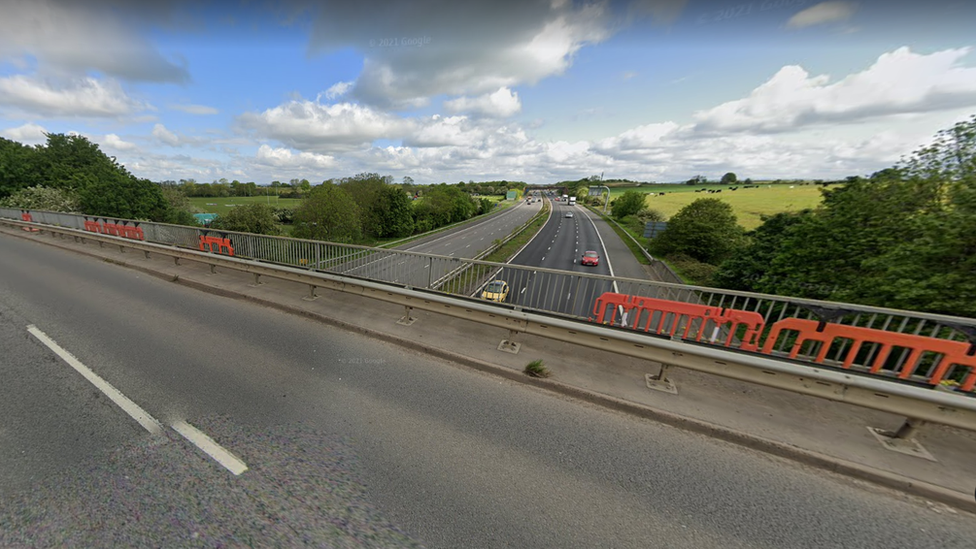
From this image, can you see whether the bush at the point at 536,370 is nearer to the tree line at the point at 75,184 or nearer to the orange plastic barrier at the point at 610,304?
the orange plastic barrier at the point at 610,304

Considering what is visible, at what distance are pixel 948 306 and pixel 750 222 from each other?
35752 millimetres

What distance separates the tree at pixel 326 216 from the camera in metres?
32.2

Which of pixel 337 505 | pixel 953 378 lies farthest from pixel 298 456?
pixel 953 378

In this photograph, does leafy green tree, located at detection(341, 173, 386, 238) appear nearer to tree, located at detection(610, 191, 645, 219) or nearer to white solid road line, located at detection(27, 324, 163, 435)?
white solid road line, located at detection(27, 324, 163, 435)

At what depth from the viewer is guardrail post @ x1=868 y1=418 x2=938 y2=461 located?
287cm

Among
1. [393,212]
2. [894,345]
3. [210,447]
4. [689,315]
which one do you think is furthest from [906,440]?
[393,212]

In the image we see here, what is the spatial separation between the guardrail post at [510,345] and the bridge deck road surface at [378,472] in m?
0.68

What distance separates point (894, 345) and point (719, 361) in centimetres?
217

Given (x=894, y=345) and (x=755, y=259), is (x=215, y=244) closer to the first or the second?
(x=894, y=345)

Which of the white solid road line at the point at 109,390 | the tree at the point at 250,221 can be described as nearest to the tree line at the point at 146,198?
the tree at the point at 250,221

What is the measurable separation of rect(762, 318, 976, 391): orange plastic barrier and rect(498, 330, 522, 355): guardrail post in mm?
3250

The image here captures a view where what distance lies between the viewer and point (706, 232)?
22.0 meters

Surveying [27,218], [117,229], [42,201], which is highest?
[117,229]

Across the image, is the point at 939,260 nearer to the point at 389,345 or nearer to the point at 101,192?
the point at 389,345
